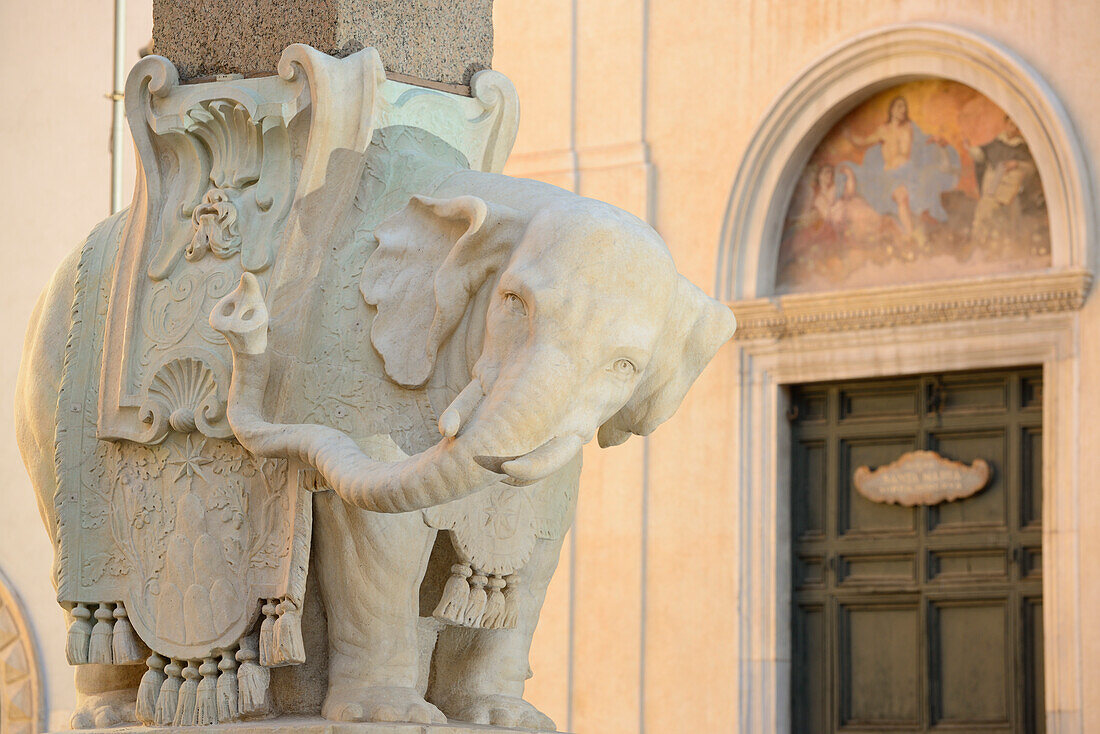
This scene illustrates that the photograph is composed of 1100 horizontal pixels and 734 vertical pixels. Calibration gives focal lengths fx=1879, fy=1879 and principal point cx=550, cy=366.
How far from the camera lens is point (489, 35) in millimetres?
3709

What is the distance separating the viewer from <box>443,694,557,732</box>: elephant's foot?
Result: 3.33m

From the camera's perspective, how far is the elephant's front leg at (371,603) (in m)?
3.17

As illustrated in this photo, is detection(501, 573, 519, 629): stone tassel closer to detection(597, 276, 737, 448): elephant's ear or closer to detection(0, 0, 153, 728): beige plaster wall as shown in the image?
detection(597, 276, 737, 448): elephant's ear

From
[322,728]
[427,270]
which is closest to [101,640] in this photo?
[322,728]

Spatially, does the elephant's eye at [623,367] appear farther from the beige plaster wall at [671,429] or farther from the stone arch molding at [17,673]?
the stone arch molding at [17,673]

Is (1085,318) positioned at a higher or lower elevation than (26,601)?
higher

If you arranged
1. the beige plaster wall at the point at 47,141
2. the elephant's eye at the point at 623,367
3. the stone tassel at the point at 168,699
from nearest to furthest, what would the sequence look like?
the elephant's eye at the point at 623,367, the stone tassel at the point at 168,699, the beige plaster wall at the point at 47,141

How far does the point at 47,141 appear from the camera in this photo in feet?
42.2

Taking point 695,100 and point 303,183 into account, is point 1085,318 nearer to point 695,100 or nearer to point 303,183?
point 695,100

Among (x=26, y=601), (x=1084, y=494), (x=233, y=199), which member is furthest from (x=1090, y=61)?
(x=233, y=199)

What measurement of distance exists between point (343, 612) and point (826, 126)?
9.04m

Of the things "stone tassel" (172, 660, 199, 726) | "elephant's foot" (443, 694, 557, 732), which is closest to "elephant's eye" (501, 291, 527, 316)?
"elephant's foot" (443, 694, 557, 732)

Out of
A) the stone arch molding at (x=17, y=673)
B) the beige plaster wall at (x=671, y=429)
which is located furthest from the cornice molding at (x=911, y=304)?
the stone arch molding at (x=17, y=673)

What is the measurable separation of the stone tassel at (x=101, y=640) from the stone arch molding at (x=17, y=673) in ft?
28.7
